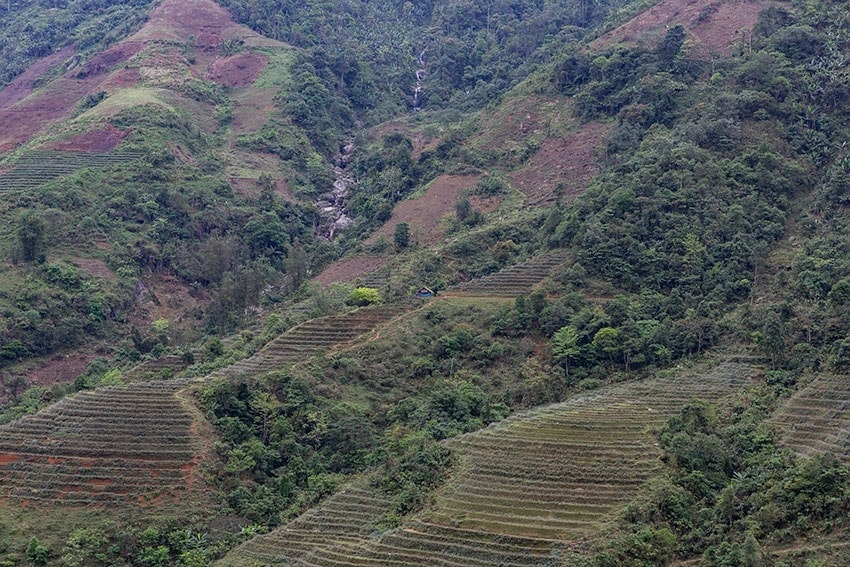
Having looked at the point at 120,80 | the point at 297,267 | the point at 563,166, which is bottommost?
the point at 297,267

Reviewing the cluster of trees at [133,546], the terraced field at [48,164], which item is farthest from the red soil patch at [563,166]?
the cluster of trees at [133,546]

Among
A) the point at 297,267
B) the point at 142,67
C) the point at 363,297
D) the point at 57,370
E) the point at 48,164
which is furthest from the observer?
the point at 142,67

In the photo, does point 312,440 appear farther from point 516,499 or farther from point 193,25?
point 193,25

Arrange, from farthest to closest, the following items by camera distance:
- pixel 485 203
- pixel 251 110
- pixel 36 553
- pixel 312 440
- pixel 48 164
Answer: pixel 251 110, pixel 48 164, pixel 485 203, pixel 312 440, pixel 36 553

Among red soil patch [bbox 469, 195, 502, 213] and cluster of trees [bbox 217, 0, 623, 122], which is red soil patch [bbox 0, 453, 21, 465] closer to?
red soil patch [bbox 469, 195, 502, 213]

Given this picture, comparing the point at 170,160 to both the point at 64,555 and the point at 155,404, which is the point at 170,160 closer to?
the point at 155,404

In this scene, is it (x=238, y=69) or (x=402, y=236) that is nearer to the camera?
(x=402, y=236)

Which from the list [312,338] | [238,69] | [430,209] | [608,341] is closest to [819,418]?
[608,341]

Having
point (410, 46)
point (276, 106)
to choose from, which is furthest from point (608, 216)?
point (410, 46)

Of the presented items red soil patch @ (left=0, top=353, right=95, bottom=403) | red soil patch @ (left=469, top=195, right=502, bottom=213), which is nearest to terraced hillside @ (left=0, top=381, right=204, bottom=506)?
red soil patch @ (left=0, top=353, right=95, bottom=403)
